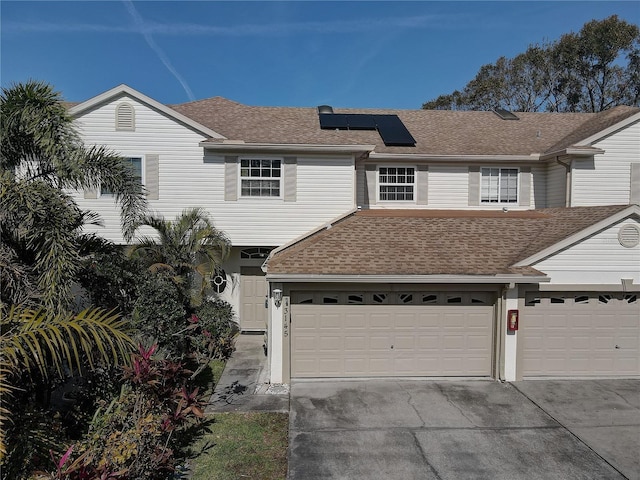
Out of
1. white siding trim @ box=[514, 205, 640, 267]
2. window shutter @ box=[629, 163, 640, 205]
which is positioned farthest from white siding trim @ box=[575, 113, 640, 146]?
white siding trim @ box=[514, 205, 640, 267]

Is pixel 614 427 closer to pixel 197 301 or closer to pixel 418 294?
pixel 418 294

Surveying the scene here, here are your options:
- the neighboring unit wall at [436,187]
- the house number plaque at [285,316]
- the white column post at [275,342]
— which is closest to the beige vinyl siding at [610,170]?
the neighboring unit wall at [436,187]

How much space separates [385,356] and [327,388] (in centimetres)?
166

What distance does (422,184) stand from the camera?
15094mm

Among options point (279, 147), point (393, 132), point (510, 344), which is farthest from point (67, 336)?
point (393, 132)

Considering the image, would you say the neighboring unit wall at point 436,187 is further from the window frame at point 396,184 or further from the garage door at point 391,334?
the garage door at point 391,334

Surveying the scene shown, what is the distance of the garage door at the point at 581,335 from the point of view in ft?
34.6

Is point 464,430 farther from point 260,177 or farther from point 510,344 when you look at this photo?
point 260,177

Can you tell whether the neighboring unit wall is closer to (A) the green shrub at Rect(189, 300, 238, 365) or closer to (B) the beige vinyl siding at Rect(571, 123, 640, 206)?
(B) the beige vinyl siding at Rect(571, 123, 640, 206)

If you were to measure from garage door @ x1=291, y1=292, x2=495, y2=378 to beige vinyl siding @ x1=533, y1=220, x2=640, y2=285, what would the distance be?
74.8 inches

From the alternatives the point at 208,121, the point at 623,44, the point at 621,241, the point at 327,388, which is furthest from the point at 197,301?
the point at 623,44

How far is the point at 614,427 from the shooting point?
26.7 ft

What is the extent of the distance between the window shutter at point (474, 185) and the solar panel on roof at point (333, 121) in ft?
15.9

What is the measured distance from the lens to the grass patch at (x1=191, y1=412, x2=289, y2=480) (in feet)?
21.6
